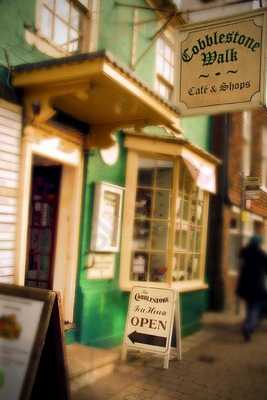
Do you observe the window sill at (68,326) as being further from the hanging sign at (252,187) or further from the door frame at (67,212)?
the hanging sign at (252,187)

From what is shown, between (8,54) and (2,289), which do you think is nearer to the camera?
(2,289)

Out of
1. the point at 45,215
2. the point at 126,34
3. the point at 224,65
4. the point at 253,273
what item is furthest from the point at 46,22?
the point at 253,273

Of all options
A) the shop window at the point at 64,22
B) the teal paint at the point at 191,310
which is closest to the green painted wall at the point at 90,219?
the shop window at the point at 64,22

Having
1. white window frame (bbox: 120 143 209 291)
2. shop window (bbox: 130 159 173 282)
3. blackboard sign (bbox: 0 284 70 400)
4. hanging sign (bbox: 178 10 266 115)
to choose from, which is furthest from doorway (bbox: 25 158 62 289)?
blackboard sign (bbox: 0 284 70 400)

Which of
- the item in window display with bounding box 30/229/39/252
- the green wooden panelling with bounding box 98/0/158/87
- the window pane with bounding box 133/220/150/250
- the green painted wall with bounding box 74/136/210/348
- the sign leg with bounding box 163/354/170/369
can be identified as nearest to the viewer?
the sign leg with bounding box 163/354/170/369

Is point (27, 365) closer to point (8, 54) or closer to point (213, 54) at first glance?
point (8, 54)

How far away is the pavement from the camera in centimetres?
453

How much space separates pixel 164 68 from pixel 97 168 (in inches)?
114

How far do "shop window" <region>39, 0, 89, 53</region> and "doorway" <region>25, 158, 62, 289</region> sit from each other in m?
1.60

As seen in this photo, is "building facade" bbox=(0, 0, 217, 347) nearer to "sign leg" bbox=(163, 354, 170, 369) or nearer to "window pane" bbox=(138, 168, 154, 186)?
"window pane" bbox=(138, 168, 154, 186)

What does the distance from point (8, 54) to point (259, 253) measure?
3380mm

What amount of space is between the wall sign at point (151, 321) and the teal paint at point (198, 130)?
11.9ft

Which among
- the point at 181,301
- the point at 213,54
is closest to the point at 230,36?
the point at 213,54

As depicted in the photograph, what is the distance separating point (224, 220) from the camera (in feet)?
33.0
